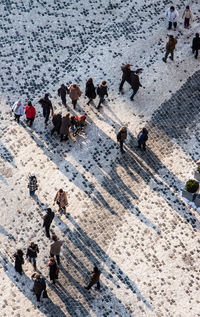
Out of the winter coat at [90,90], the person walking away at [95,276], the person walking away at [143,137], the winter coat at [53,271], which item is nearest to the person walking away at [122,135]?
the person walking away at [143,137]

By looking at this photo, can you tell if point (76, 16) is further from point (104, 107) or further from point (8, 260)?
point (8, 260)

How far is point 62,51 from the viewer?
1519 inches

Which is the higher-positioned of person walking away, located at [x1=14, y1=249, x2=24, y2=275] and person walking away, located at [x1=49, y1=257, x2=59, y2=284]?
person walking away, located at [x1=14, y1=249, x2=24, y2=275]

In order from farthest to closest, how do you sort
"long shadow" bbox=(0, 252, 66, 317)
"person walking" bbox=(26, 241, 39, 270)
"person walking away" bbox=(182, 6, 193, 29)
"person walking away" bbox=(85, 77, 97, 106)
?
"person walking away" bbox=(182, 6, 193, 29) < "person walking away" bbox=(85, 77, 97, 106) < "person walking" bbox=(26, 241, 39, 270) < "long shadow" bbox=(0, 252, 66, 317)

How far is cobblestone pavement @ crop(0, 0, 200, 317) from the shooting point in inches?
1188

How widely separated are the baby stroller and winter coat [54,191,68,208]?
4.38m

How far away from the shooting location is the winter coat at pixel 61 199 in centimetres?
3141

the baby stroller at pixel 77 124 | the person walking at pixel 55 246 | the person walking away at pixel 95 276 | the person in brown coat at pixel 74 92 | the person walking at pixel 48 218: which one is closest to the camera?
the person walking away at pixel 95 276

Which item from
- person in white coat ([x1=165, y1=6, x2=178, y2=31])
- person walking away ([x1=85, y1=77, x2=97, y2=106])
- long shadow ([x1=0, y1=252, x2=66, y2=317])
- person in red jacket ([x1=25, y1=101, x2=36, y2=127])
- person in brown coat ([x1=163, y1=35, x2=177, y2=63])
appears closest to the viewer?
long shadow ([x1=0, y1=252, x2=66, y2=317])

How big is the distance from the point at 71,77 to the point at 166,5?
731 cm

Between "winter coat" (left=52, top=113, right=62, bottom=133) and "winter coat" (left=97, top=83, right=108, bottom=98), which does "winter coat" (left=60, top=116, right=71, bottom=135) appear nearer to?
"winter coat" (left=52, top=113, right=62, bottom=133)

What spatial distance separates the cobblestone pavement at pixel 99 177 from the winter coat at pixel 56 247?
76 cm

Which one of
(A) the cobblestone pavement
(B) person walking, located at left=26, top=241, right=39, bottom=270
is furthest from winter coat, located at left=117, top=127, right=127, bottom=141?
(B) person walking, located at left=26, top=241, right=39, bottom=270

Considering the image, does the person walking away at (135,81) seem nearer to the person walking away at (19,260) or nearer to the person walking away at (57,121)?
the person walking away at (57,121)
